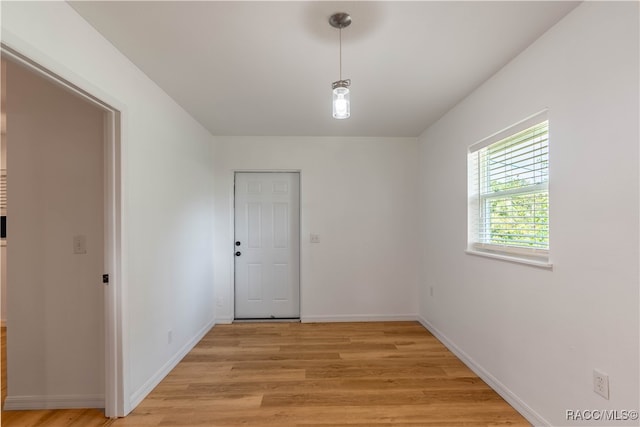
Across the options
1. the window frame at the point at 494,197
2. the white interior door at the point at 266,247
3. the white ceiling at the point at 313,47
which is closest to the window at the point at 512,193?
the window frame at the point at 494,197

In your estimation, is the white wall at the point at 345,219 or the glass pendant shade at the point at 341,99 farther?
the white wall at the point at 345,219

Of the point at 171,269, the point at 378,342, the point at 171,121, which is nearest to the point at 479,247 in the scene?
the point at 378,342

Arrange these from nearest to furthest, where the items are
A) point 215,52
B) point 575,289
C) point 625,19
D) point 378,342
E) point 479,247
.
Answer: point 625,19, point 575,289, point 215,52, point 479,247, point 378,342

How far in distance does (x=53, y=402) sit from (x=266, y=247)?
243 centimetres

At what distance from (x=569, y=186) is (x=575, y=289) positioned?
563mm

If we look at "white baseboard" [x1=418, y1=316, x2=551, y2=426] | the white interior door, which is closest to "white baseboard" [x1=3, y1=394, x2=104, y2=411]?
the white interior door

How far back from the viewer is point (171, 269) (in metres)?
2.77

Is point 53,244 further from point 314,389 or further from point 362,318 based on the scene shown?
point 362,318

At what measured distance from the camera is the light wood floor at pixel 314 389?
2020 mm

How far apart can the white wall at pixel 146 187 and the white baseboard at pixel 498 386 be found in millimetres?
2666

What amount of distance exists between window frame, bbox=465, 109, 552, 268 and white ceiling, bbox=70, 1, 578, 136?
489mm

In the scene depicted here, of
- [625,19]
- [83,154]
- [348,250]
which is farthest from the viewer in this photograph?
[348,250]

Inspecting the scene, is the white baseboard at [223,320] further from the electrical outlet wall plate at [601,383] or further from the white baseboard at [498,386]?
the electrical outlet wall plate at [601,383]

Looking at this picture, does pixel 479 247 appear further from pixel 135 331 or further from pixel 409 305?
pixel 135 331
